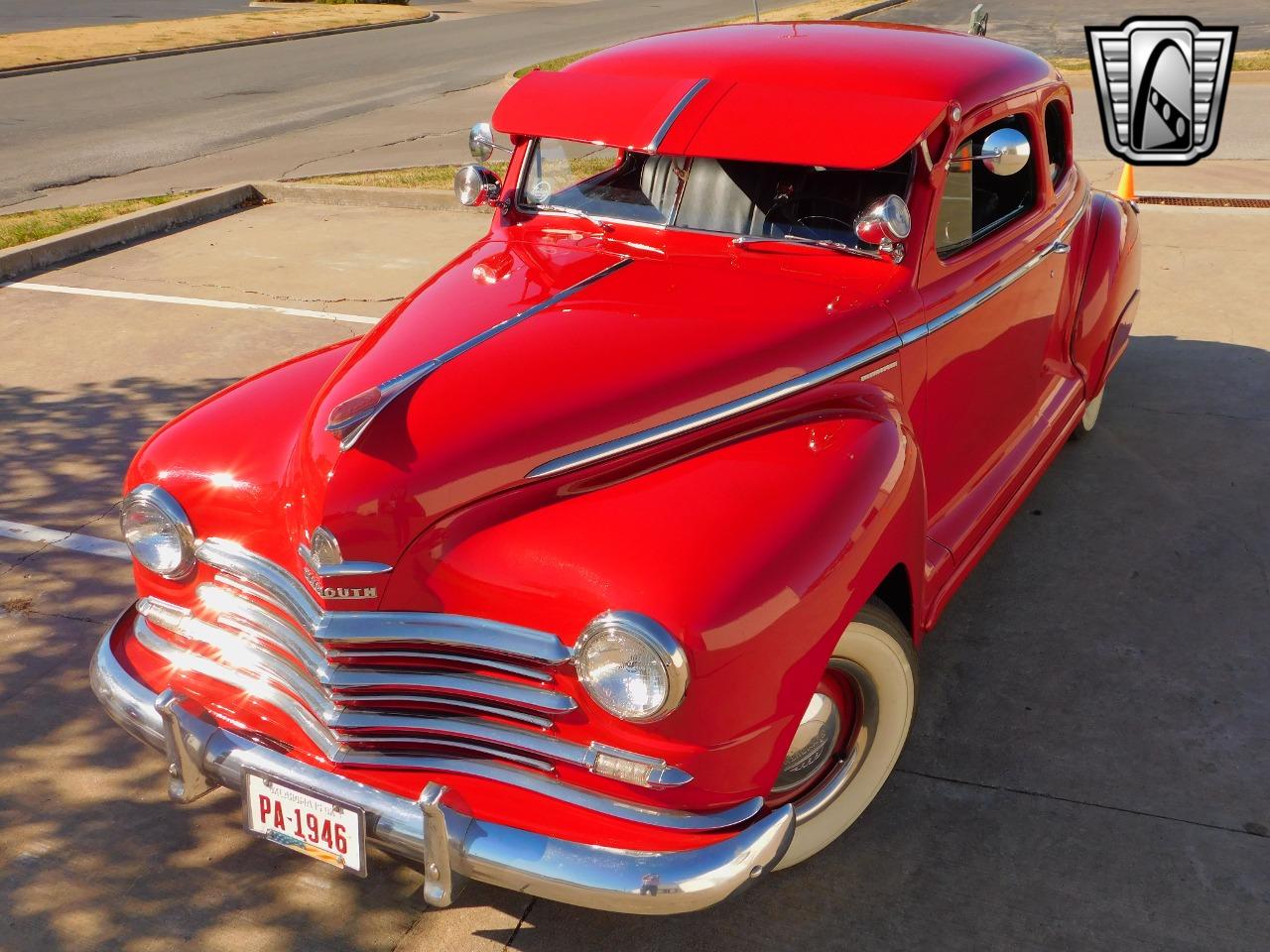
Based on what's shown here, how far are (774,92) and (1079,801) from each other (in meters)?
2.20

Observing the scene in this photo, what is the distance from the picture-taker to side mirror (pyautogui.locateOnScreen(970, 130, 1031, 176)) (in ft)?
11.1

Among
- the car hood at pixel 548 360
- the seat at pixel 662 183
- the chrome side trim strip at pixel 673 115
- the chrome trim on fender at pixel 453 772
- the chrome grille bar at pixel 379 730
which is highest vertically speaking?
the chrome side trim strip at pixel 673 115

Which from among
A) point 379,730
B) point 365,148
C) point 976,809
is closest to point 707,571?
point 379,730

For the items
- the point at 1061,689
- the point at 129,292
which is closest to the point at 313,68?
the point at 129,292

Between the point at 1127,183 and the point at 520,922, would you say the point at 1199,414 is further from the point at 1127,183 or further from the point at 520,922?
the point at 520,922

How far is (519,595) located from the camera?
2529 mm

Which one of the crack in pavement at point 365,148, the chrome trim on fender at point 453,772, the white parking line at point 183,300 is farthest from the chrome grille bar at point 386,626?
the crack in pavement at point 365,148

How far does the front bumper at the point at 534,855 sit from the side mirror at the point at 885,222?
63.2 inches

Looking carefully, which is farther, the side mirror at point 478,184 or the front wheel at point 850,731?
the side mirror at point 478,184

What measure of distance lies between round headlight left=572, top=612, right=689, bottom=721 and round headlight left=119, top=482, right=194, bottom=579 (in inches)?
45.8

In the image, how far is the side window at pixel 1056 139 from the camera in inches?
173

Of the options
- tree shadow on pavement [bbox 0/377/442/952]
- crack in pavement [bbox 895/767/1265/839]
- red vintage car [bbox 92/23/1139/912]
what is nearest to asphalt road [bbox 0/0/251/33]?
tree shadow on pavement [bbox 0/377/442/952]

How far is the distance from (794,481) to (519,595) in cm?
68

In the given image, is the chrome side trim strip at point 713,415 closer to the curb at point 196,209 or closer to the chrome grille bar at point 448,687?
the chrome grille bar at point 448,687
